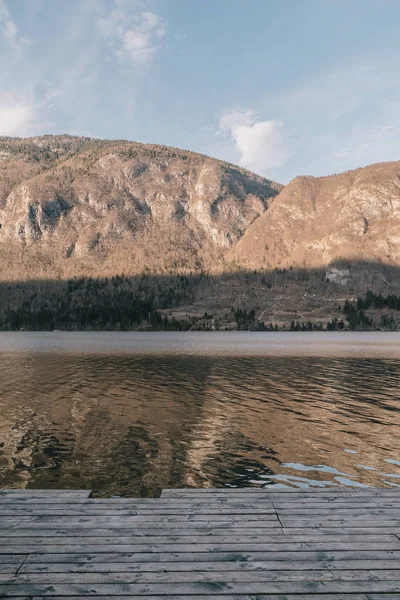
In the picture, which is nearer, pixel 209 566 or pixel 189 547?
pixel 209 566

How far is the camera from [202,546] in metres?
10.2

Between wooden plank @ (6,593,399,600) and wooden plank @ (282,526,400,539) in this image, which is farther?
wooden plank @ (282,526,400,539)

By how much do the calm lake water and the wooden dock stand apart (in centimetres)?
954

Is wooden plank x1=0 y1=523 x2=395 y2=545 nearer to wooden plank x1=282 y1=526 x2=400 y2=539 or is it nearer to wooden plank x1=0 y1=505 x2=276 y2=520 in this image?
wooden plank x1=282 y1=526 x2=400 y2=539

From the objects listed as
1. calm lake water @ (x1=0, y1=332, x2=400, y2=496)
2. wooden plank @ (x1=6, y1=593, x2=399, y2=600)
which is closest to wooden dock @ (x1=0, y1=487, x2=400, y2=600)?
wooden plank @ (x1=6, y1=593, x2=399, y2=600)

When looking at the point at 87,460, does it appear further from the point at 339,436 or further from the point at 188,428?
the point at 339,436

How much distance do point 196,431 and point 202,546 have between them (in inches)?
951

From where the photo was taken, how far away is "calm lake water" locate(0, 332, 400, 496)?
24.3 meters

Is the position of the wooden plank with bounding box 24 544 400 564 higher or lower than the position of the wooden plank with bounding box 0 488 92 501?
higher

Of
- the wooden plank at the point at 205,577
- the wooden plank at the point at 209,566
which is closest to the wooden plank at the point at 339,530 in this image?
the wooden plank at the point at 209,566

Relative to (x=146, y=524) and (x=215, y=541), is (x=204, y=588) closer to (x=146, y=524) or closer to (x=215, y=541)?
(x=215, y=541)

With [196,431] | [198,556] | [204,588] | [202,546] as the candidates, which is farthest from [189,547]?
[196,431]

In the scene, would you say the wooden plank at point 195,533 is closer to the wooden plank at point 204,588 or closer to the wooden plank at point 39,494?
the wooden plank at point 204,588

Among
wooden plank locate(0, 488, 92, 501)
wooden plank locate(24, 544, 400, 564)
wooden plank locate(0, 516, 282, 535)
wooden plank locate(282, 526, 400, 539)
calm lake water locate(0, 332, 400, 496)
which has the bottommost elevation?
calm lake water locate(0, 332, 400, 496)
